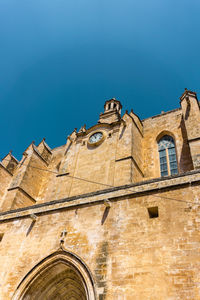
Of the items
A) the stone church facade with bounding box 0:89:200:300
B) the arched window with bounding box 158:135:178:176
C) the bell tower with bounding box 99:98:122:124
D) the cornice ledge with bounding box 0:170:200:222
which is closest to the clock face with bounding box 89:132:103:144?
the bell tower with bounding box 99:98:122:124

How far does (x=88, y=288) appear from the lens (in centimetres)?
668

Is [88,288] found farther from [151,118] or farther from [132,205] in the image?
[151,118]

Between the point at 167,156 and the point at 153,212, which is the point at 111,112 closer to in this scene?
the point at 167,156

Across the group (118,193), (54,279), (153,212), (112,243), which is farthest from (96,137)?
(112,243)

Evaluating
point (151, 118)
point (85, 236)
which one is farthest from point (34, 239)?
point (151, 118)

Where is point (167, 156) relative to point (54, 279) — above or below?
above

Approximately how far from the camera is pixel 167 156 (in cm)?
1442

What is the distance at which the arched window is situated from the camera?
13724mm

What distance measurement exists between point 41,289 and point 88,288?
2063mm

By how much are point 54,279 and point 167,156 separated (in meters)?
9.05

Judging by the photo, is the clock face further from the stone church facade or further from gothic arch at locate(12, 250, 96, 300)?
gothic arch at locate(12, 250, 96, 300)

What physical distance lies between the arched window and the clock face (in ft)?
12.1

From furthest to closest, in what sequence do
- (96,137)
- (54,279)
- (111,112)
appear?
(111,112) → (96,137) → (54,279)

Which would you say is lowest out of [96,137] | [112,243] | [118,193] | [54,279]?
[54,279]
